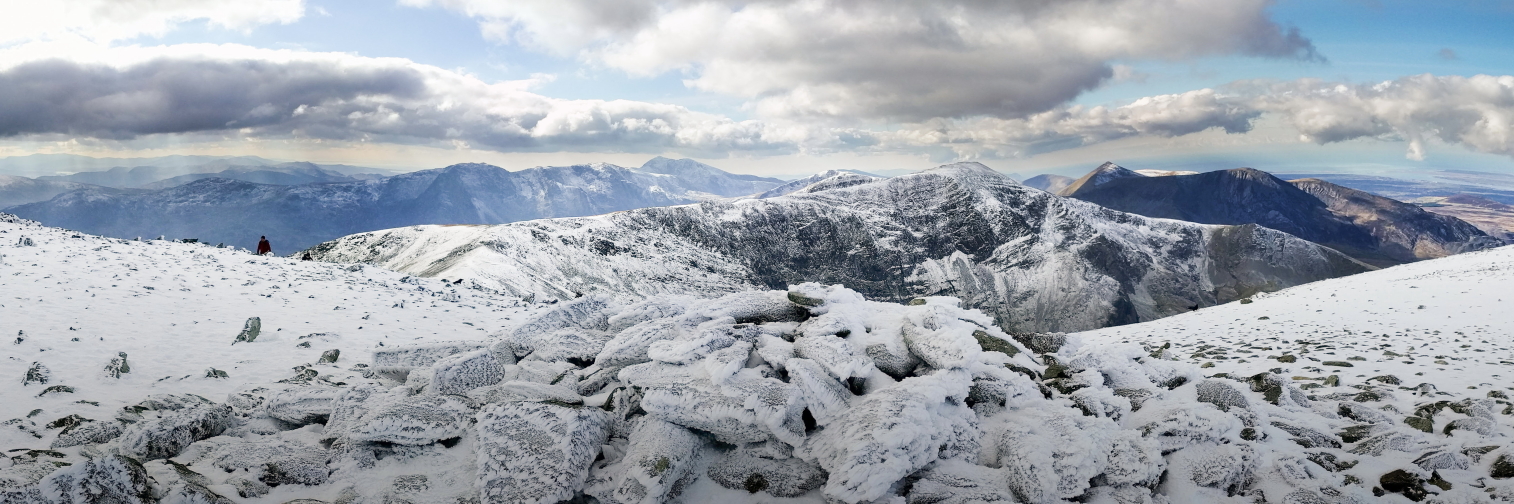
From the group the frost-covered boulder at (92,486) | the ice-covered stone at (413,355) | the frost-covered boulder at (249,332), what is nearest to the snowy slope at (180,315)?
the frost-covered boulder at (249,332)

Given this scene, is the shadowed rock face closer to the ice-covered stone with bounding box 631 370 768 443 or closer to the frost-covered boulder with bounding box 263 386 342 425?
the frost-covered boulder with bounding box 263 386 342 425

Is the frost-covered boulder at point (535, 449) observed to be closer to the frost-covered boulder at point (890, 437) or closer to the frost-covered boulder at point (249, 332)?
the frost-covered boulder at point (890, 437)

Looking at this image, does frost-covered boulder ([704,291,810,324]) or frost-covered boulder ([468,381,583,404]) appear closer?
frost-covered boulder ([468,381,583,404])

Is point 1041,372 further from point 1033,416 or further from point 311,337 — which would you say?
point 311,337

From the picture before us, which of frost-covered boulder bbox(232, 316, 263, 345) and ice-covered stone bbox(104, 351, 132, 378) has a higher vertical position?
ice-covered stone bbox(104, 351, 132, 378)

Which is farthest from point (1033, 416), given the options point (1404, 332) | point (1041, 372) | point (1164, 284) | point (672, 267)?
point (1164, 284)

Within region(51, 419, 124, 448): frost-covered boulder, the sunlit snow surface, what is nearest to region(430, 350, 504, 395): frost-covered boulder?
the sunlit snow surface

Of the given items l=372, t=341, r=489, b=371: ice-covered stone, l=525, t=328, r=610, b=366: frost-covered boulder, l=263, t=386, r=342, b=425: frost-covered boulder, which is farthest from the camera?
l=372, t=341, r=489, b=371: ice-covered stone
